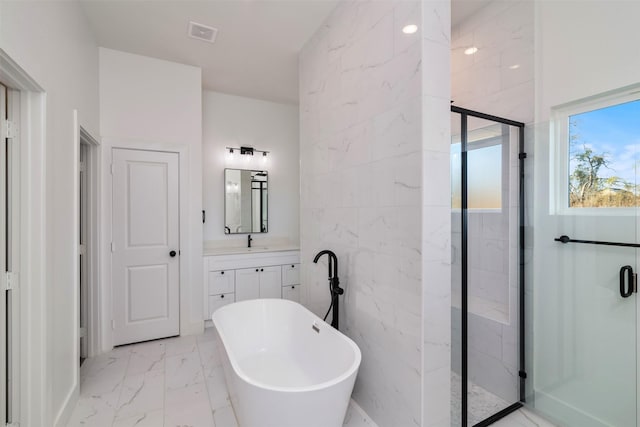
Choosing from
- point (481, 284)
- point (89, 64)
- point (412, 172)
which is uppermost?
point (89, 64)

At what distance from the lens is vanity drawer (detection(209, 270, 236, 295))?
339 centimetres

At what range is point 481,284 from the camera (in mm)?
2105

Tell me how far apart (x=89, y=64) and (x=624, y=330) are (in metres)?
4.32

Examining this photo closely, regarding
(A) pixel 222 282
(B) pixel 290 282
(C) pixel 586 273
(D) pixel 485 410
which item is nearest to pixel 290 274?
(B) pixel 290 282

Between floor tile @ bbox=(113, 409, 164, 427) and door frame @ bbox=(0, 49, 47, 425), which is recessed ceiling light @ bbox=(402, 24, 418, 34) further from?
floor tile @ bbox=(113, 409, 164, 427)

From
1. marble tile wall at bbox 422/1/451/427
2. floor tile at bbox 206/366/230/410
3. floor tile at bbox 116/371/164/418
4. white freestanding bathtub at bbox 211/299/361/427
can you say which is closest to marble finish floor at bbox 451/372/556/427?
marble tile wall at bbox 422/1/451/427

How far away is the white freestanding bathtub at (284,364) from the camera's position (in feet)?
4.56

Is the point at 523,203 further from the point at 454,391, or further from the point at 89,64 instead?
the point at 89,64

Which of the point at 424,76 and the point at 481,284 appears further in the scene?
the point at 481,284

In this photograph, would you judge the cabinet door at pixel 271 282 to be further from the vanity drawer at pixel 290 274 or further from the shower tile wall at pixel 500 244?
the shower tile wall at pixel 500 244

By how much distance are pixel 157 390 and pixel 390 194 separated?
2287mm

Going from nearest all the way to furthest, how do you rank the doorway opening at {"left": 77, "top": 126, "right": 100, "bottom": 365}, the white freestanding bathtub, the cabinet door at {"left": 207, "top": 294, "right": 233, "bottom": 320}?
the white freestanding bathtub → the doorway opening at {"left": 77, "top": 126, "right": 100, "bottom": 365} → the cabinet door at {"left": 207, "top": 294, "right": 233, "bottom": 320}

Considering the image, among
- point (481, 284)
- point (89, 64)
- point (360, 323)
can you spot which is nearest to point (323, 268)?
point (360, 323)

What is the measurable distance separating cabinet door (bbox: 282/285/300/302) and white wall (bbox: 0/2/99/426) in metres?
2.11
